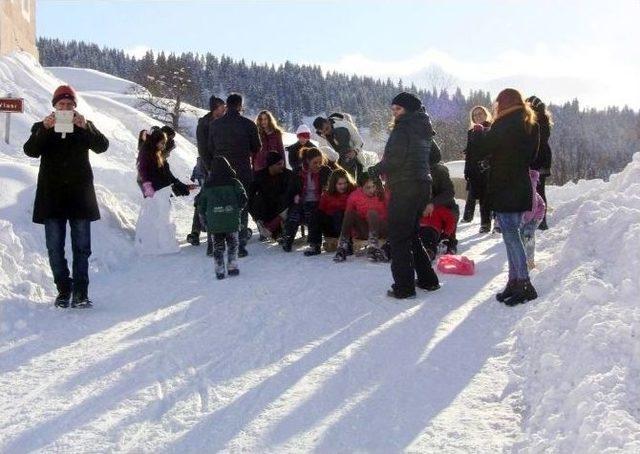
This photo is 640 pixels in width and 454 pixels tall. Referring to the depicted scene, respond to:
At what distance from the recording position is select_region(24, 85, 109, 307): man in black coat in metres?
5.95

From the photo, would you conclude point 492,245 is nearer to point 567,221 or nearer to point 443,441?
point 567,221

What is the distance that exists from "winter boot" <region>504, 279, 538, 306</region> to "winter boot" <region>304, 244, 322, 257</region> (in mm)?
3387

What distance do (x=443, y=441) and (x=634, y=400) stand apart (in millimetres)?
968

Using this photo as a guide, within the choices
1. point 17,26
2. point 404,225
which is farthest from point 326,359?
point 17,26

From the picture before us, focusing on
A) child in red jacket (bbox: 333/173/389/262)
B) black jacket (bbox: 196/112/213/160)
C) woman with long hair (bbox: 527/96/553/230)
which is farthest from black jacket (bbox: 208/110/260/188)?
woman with long hair (bbox: 527/96/553/230)

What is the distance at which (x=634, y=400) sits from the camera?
3377 millimetres

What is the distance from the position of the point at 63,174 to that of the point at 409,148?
315 cm

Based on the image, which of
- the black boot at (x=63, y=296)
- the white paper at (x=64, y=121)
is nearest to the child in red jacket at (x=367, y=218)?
the black boot at (x=63, y=296)

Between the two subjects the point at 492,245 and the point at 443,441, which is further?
the point at 492,245

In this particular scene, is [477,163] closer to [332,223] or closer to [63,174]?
[332,223]

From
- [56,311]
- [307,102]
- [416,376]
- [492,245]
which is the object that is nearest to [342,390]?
[416,376]

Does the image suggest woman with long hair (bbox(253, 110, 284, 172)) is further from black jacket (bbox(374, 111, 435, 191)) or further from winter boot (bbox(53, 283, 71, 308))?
winter boot (bbox(53, 283, 71, 308))

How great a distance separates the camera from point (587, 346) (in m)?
4.02

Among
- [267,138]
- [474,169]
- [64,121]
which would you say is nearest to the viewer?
[64,121]
